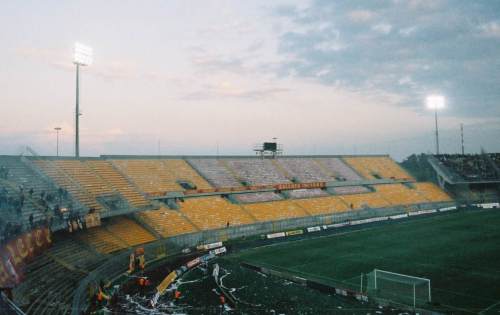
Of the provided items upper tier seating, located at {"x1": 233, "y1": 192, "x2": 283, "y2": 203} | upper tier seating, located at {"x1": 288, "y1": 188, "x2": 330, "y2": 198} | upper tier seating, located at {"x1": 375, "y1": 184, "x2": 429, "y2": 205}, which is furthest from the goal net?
upper tier seating, located at {"x1": 375, "y1": 184, "x2": 429, "y2": 205}

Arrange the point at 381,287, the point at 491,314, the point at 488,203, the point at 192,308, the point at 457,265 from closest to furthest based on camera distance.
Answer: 1. the point at 491,314
2. the point at 192,308
3. the point at 381,287
4. the point at 457,265
5. the point at 488,203

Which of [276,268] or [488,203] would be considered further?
[488,203]

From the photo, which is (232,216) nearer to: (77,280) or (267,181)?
(267,181)

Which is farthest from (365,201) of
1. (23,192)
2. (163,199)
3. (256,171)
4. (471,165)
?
(23,192)

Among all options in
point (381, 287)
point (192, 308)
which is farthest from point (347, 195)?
point (192, 308)

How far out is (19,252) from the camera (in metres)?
22.6

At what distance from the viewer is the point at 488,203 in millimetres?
63719

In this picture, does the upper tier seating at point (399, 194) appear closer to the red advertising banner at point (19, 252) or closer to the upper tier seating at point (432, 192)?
the upper tier seating at point (432, 192)

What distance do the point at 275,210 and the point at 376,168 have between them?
1218 inches

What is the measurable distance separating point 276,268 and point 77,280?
1331 centimetres

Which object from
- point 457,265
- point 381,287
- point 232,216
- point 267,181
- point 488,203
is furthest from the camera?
point 488,203

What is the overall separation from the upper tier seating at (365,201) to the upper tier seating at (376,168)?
7.49 meters

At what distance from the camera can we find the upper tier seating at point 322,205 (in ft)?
178

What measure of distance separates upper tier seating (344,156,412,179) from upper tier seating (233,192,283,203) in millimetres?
21062
